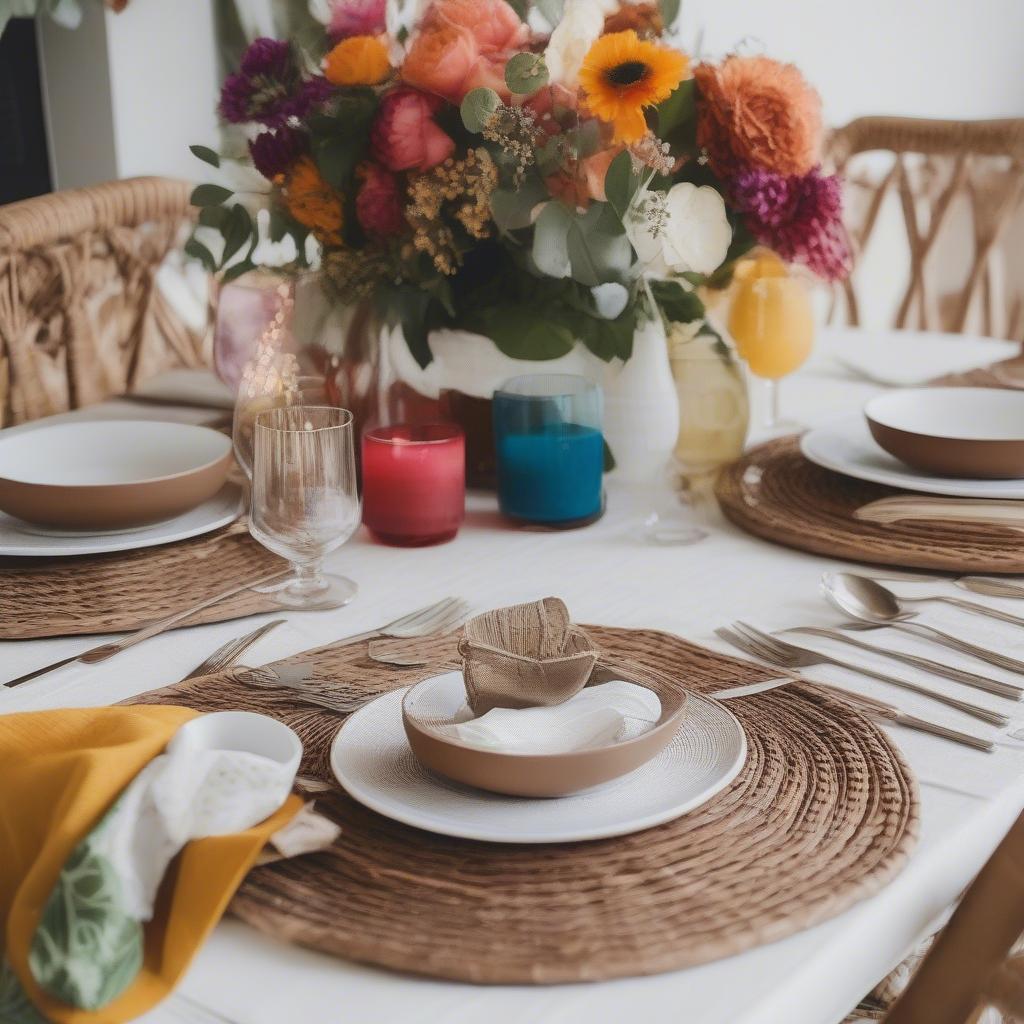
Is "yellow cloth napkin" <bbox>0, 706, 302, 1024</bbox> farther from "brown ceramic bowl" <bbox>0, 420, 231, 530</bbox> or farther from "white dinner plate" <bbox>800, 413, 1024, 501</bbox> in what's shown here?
"white dinner plate" <bbox>800, 413, 1024, 501</bbox>

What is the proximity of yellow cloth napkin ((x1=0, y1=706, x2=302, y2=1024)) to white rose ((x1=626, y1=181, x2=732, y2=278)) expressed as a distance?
64 centimetres

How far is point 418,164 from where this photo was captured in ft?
3.84

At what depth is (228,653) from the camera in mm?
930

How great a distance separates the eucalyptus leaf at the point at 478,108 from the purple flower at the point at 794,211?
23cm

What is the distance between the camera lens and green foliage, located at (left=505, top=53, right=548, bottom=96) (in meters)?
1.09

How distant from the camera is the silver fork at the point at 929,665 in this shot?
867 millimetres

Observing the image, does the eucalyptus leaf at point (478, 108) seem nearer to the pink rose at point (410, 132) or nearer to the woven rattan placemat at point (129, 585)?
the pink rose at point (410, 132)

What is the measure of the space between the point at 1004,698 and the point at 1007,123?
181 centimetres

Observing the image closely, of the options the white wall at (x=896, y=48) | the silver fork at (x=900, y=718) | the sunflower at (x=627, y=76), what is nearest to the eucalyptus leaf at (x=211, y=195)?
the sunflower at (x=627, y=76)

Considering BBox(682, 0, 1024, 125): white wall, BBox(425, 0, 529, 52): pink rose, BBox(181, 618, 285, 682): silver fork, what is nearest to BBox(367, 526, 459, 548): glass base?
BBox(181, 618, 285, 682): silver fork

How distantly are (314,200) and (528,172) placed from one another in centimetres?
22

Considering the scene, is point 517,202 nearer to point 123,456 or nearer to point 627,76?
point 627,76

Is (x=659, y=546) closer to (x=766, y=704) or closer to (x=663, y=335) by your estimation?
(x=663, y=335)

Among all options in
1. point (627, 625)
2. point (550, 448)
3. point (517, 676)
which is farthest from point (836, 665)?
point (550, 448)
